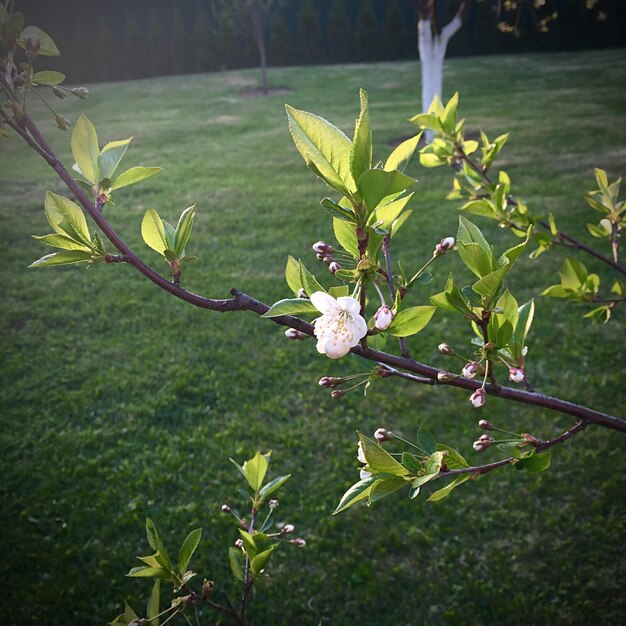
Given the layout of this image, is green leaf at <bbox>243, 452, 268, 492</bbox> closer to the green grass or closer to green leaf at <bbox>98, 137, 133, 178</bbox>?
green leaf at <bbox>98, 137, 133, 178</bbox>

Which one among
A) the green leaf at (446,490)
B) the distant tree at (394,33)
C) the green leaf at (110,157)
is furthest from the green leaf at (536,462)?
the distant tree at (394,33)

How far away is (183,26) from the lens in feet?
51.4

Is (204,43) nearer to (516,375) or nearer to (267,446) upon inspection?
(267,446)

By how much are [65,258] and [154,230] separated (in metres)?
0.11

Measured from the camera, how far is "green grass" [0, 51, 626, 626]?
89.7 inches

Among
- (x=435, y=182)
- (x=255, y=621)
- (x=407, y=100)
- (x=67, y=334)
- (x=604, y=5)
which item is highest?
(x=604, y=5)

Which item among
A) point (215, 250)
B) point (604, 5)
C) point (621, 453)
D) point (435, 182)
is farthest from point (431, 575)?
point (604, 5)

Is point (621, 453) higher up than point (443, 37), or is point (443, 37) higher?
point (443, 37)

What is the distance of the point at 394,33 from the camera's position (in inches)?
618

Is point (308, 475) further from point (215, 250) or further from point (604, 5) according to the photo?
point (604, 5)

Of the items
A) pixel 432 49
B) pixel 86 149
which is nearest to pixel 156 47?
pixel 432 49

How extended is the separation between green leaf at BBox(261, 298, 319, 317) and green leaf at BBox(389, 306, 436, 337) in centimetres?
9

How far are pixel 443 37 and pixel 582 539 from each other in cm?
684

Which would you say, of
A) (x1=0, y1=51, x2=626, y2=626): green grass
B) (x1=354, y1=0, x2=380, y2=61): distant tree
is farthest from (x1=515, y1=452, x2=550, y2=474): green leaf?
(x1=354, y1=0, x2=380, y2=61): distant tree
